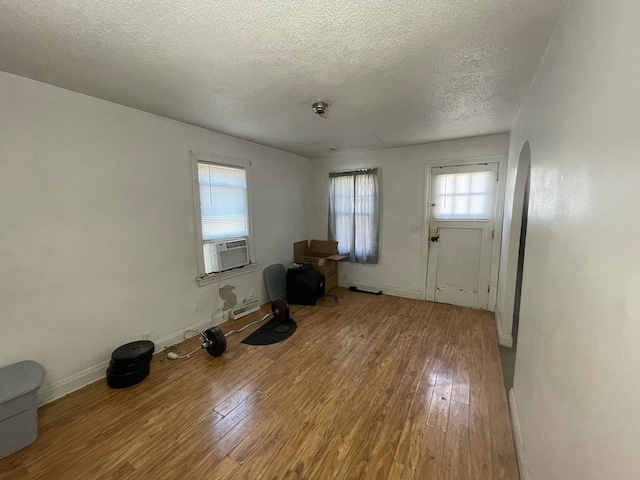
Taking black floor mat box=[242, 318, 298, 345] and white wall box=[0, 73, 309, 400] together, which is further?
black floor mat box=[242, 318, 298, 345]

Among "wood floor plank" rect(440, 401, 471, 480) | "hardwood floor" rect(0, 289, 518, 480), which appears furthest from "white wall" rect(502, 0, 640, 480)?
"hardwood floor" rect(0, 289, 518, 480)

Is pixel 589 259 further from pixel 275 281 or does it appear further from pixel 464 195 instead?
pixel 275 281

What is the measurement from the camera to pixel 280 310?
11.4 ft

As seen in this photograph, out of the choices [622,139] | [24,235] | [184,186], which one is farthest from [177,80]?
[622,139]

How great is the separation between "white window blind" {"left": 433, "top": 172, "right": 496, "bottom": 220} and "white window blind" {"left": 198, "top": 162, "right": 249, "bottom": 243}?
2.88 metres

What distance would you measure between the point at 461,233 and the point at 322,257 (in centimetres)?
219

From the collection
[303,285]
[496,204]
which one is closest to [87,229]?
[303,285]

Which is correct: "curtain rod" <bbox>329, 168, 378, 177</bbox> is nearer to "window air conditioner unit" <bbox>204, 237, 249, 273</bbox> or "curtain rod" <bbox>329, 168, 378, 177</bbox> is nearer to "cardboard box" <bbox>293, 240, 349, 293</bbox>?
"cardboard box" <bbox>293, 240, 349, 293</bbox>

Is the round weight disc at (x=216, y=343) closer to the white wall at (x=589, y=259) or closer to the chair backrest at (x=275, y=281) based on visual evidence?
the chair backrest at (x=275, y=281)

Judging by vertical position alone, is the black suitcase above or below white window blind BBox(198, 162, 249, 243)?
below

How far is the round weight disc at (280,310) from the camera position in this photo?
11.3 ft

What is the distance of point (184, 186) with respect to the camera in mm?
2922

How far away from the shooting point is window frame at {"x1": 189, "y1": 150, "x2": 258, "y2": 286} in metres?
3.02

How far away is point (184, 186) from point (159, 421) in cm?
220
